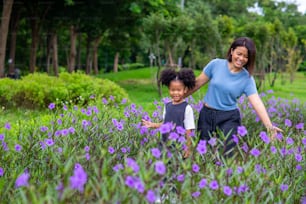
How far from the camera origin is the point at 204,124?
166 inches

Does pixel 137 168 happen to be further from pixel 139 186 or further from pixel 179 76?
pixel 179 76

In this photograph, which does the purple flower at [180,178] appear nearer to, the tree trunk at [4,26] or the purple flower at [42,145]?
the purple flower at [42,145]

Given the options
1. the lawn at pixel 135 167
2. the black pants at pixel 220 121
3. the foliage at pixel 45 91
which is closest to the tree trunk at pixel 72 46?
the foliage at pixel 45 91

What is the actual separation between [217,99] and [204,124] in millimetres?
243

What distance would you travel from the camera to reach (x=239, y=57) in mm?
3938

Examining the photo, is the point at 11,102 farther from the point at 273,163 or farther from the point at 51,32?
the point at 51,32

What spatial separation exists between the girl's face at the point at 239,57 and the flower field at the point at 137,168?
55 centimetres

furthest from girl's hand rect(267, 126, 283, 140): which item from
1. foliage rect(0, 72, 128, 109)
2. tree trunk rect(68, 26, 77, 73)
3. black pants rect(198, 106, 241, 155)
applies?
tree trunk rect(68, 26, 77, 73)

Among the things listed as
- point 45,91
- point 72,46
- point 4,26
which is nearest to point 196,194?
point 45,91

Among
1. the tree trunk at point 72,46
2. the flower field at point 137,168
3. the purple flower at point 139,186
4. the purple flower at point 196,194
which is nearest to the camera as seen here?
the purple flower at point 139,186

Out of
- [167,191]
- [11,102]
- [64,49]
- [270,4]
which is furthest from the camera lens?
[270,4]

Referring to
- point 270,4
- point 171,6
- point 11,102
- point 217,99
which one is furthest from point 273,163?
point 270,4

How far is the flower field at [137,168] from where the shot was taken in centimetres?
232

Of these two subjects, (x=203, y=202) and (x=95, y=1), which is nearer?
(x=203, y=202)
